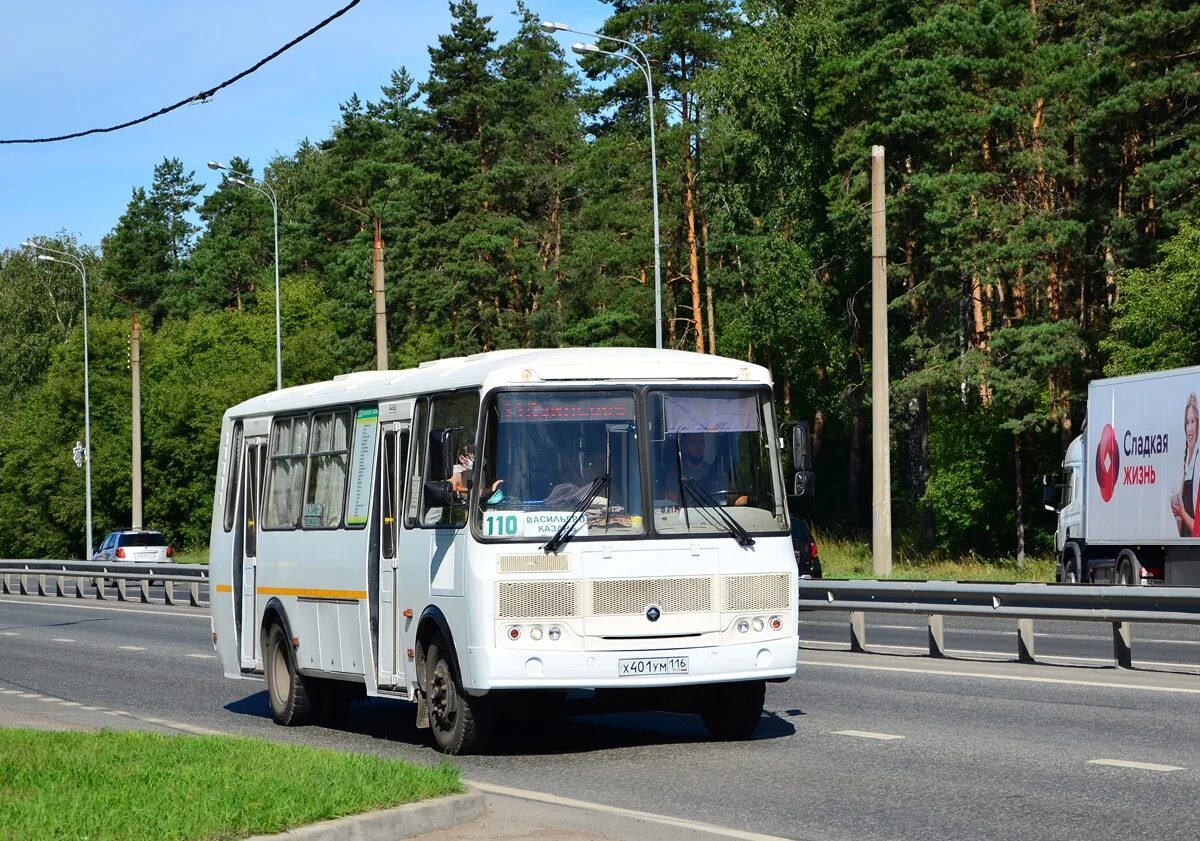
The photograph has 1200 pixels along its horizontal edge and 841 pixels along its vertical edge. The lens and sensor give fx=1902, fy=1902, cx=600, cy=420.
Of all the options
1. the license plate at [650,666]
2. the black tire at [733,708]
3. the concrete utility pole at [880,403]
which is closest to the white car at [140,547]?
the concrete utility pole at [880,403]

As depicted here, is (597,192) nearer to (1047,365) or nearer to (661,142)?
(661,142)

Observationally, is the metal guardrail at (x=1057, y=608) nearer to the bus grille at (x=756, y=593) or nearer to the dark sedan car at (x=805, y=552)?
the bus grille at (x=756, y=593)

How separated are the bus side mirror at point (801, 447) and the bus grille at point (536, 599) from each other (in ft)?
6.14

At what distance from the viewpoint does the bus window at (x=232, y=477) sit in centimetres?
1744

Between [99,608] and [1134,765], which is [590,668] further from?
[99,608]

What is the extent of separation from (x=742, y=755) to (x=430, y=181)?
62.0 meters

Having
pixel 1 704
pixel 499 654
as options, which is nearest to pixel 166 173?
pixel 1 704

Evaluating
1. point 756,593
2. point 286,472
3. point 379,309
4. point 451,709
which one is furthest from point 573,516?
point 379,309

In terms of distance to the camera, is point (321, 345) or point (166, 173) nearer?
point (321, 345)

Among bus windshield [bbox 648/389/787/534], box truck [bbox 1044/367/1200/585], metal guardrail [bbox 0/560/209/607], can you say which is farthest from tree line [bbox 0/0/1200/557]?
bus windshield [bbox 648/389/787/534]

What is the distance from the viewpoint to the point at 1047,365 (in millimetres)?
47875

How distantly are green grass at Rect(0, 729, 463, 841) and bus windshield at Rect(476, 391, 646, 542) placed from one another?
2.00 metres

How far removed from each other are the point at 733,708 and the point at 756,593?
3.22 ft

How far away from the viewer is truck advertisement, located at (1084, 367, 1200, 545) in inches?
1102
